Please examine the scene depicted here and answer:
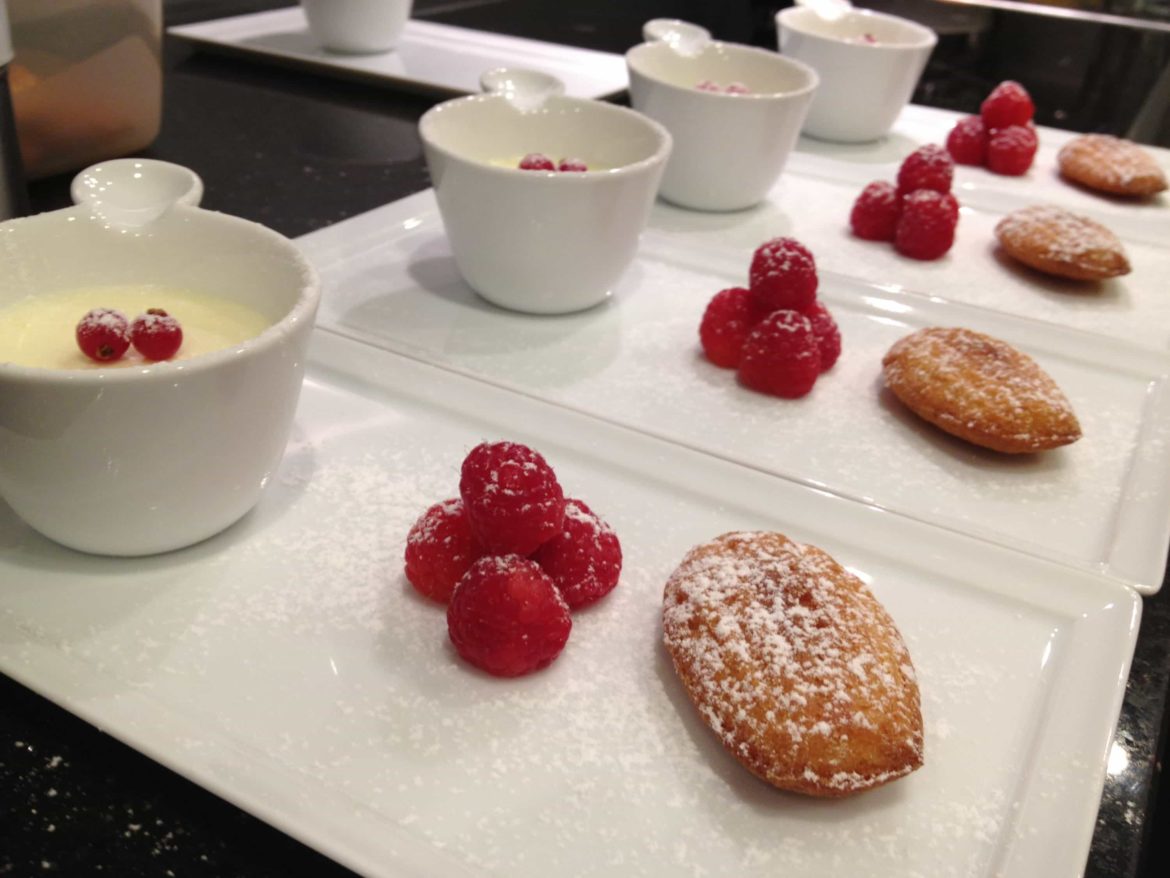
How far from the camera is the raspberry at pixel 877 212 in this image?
57.0 inches

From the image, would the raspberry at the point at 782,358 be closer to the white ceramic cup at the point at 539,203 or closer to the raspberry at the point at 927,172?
the white ceramic cup at the point at 539,203

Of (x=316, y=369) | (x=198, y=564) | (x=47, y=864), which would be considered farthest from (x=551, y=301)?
(x=47, y=864)

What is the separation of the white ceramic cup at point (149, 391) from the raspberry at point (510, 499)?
154 mm

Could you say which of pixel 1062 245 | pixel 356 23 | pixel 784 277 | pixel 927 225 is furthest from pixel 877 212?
pixel 356 23

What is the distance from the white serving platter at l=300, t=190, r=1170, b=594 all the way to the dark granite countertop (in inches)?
4.2

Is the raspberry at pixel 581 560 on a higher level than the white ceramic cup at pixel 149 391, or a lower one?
lower

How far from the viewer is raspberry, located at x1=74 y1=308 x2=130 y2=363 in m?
0.72

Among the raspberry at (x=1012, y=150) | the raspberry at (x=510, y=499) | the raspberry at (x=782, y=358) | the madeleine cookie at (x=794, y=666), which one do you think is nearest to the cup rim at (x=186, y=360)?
the raspberry at (x=510, y=499)

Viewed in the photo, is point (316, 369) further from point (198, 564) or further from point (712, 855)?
point (712, 855)

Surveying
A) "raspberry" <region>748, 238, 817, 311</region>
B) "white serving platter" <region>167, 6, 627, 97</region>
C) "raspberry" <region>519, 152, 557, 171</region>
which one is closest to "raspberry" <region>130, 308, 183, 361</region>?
"raspberry" <region>519, 152, 557, 171</region>

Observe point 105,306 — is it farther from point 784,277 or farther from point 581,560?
point 784,277

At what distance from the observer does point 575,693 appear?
680mm

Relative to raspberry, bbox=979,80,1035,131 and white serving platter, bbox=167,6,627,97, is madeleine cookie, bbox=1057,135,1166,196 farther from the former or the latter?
white serving platter, bbox=167,6,627,97

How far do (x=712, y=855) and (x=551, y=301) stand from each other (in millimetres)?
736
